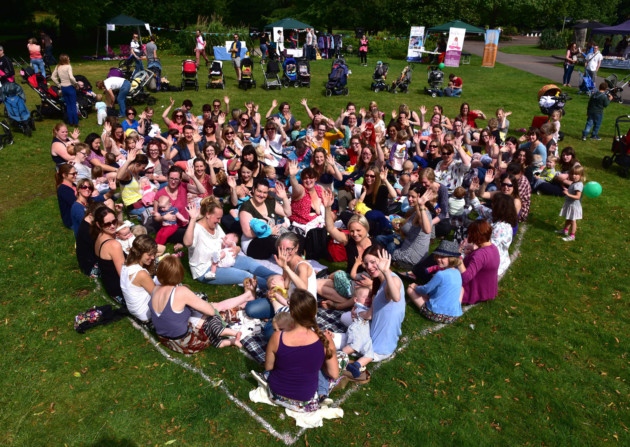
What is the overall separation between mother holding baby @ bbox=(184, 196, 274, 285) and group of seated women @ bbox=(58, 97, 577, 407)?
0.02 meters

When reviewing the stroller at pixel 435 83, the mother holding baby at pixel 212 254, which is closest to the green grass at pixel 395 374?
the mother holding baby at pixel 212 254

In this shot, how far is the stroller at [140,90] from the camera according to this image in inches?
675

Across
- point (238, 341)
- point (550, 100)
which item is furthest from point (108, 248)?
point (550, 100)

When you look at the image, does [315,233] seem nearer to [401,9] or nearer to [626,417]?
[626,417]

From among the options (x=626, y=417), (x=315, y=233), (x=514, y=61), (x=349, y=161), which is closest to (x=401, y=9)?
(x=514, y=61)

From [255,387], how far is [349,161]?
765cm

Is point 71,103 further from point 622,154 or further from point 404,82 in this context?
point 622,154

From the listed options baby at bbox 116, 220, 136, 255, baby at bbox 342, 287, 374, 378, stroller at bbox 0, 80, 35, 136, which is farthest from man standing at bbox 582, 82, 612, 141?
stroller at bbox 0, 80, 35, 136

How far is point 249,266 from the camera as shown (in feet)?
24.0

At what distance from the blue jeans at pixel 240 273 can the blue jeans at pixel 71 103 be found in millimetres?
11196

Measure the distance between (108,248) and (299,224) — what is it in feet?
11.2

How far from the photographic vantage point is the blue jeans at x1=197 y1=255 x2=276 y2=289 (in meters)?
7.17

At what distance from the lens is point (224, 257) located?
23.8ft

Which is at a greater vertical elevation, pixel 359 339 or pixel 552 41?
pixel 552 41
